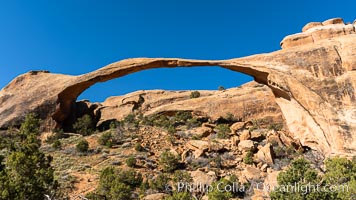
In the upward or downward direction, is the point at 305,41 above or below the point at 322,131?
above

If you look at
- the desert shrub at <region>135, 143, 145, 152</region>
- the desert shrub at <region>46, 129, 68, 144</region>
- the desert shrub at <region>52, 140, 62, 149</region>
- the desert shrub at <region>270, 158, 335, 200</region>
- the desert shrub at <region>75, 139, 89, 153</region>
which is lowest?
the desert shrub at <region>270, 158, 335, 200</region>

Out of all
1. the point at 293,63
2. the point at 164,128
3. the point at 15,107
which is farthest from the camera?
the point at 164,128

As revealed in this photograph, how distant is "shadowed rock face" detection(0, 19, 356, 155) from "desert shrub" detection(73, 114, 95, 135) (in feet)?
6.04

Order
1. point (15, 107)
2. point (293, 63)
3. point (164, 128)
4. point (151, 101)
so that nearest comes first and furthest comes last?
point (293, 63), point (15, 107), point (164, 128), point (151, 101)

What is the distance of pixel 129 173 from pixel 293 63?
465 inches

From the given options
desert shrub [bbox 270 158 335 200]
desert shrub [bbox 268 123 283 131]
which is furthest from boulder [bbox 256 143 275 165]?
Result: desert shrub [bbox 268 123 283 131]

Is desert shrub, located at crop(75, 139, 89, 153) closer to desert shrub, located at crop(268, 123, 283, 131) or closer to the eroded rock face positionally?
the eroded rock face

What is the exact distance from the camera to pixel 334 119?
55.9 ft

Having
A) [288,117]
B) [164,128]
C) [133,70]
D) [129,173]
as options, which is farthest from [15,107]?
[288,117]

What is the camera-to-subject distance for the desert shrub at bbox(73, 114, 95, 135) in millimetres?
28766

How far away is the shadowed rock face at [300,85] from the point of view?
17406 millimetres

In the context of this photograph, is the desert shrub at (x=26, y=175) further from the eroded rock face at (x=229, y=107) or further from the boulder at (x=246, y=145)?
the eroded rock face at (x=229, y=107)

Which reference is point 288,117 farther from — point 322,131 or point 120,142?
point 120,142

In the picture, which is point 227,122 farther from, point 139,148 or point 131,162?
point 131,162
